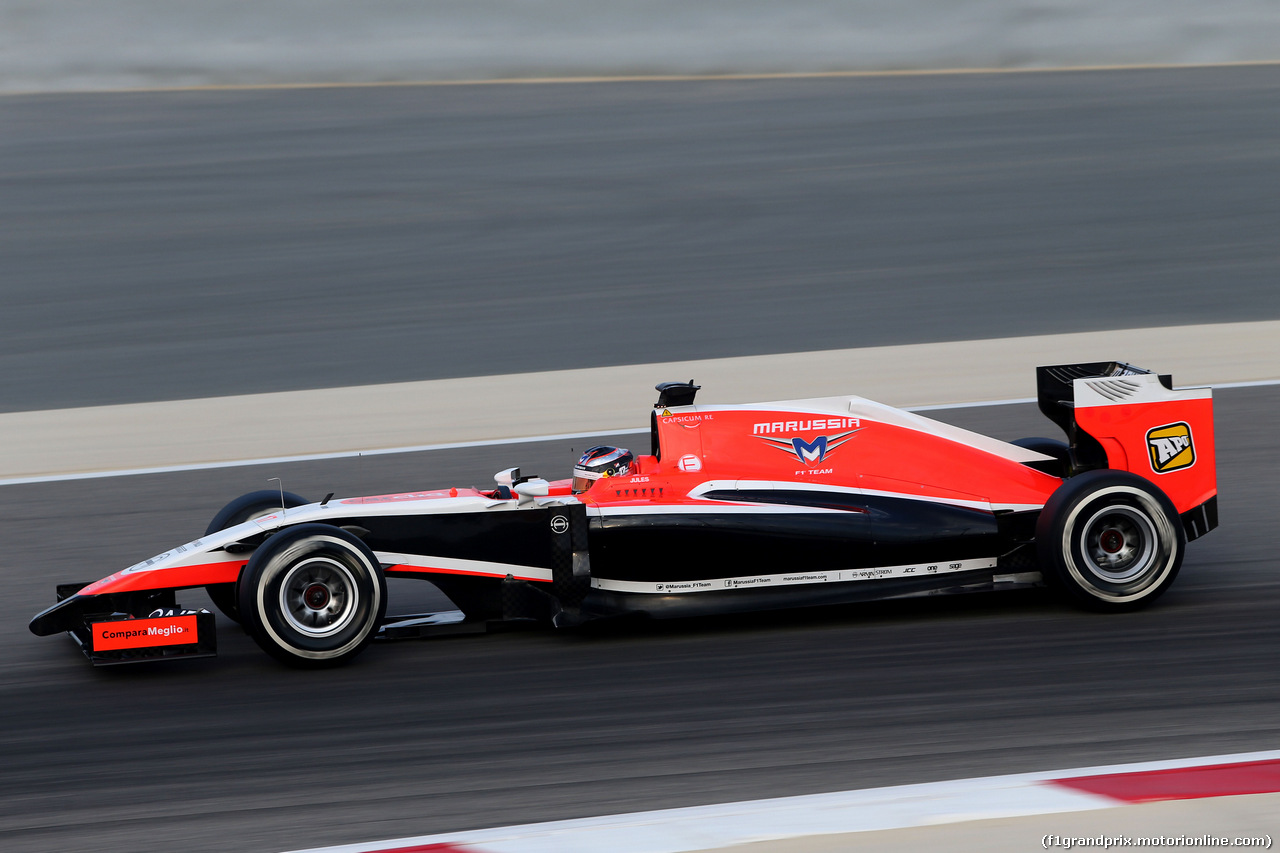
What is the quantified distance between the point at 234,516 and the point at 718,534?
231 centimetres

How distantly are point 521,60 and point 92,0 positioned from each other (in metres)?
7.60

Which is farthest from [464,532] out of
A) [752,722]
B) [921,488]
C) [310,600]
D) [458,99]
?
[458,99]

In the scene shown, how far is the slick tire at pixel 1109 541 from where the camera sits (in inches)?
255

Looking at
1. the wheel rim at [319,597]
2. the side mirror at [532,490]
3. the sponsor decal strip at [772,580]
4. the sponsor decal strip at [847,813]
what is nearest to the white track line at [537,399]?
the side mirror at [532,490]

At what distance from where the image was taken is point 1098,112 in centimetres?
2369

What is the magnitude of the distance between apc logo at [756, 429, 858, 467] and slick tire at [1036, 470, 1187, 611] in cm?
102

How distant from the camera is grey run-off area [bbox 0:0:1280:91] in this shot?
83.7 ft

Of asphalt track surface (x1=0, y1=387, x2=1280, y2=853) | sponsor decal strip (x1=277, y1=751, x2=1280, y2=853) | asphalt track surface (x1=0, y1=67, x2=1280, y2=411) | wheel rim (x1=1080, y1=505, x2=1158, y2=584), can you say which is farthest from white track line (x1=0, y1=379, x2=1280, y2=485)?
sponsor decal strip (x1=277, y1=751, x2=1280, y2=853)

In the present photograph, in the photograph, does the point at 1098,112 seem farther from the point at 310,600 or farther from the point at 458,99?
the point at 310,600

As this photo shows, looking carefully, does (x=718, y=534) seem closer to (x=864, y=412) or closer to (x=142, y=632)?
(x=864, y=412)

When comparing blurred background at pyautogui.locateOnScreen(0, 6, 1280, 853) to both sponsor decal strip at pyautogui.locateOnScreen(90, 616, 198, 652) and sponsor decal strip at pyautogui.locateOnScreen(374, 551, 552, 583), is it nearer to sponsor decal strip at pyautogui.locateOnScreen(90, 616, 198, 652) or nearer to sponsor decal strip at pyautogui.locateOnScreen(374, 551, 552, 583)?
sponsor decal strip at pyautogui.locateOnScreen(90, 616, 198, 652)

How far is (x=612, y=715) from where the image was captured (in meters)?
5.64

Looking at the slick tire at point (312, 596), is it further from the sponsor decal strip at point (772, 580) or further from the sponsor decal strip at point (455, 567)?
the sponsor decal strip at point (772, 580)

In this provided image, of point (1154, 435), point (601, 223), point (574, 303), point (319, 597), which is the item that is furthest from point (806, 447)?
point (601, 223)
